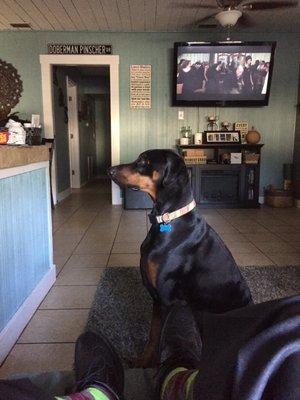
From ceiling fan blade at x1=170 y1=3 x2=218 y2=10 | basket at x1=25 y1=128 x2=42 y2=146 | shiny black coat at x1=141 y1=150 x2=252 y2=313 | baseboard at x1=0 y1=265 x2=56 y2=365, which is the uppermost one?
ceiling fan blade at x1=170 y1=3 x2=218 y2=10

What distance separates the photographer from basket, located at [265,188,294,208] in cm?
458

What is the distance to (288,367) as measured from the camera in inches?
17.0

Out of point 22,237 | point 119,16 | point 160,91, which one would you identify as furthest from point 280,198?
point 22,237

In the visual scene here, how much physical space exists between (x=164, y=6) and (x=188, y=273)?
11.6 feet

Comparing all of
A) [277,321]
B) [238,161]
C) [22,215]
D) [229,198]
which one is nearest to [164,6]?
[238,161]

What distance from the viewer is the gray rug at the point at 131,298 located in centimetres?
140

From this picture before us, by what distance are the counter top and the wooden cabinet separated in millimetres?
3015

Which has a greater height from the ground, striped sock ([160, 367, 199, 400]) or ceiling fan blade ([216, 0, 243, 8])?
ceiling fan blade ([216, 0, 243, 8])

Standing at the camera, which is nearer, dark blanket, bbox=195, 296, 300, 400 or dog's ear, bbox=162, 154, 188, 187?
dark blanket, bbox=195, 296, 300, 400

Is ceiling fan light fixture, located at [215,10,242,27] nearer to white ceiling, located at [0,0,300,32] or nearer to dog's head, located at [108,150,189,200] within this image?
white ceiling, located at [0,0,300,32]

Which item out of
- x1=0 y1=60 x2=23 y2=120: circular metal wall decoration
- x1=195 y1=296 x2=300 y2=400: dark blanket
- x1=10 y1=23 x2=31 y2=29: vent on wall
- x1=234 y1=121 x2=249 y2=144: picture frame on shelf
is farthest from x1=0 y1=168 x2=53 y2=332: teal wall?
x1=234 y1=121 x2=249 y2=144: picture frame on shelf

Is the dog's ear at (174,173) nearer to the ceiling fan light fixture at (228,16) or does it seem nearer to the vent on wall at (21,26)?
the ceiling fan light fixture at (228,16)

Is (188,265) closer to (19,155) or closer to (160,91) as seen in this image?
(19,155)

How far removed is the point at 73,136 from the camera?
653cm
